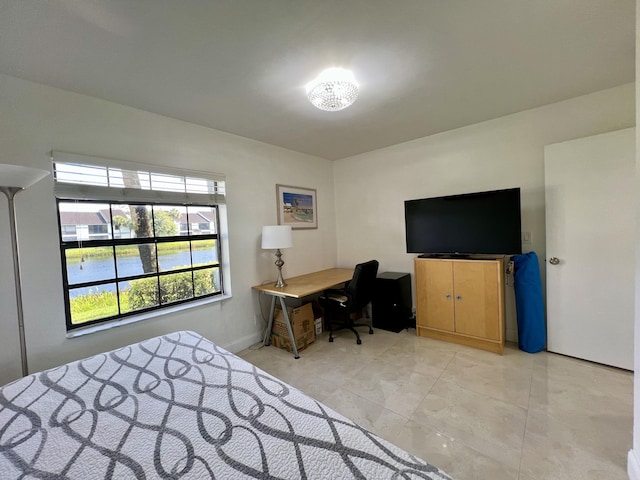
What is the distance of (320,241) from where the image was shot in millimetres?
3953

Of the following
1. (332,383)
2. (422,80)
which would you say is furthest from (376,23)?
(332,383)

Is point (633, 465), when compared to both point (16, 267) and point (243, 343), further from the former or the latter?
point (16, 267)

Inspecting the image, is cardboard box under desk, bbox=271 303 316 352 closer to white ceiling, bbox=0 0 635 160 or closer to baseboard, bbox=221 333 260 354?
baseboard, bbox=221 333 260 354

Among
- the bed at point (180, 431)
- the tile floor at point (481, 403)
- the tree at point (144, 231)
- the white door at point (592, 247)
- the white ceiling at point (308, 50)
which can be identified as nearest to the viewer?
the bed at point (180, 431)

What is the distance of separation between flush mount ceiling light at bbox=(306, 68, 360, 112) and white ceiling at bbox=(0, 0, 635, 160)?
7cm

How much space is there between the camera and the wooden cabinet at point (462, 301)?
8.52ft

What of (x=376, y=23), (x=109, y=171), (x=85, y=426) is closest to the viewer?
(x=85, y=426)

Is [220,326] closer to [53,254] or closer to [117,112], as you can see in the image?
[53,254]

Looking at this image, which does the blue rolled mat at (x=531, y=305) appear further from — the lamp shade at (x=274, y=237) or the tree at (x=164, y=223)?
the tree at (x=164, y=223)

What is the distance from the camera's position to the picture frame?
339 centimetres

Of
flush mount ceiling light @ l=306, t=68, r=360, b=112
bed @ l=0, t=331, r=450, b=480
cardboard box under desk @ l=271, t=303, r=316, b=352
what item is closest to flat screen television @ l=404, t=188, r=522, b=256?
cardboard box under desk @ l=271, t=303, r=316, b=352

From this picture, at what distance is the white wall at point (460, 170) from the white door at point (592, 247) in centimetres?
19

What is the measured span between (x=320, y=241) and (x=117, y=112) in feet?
8.84

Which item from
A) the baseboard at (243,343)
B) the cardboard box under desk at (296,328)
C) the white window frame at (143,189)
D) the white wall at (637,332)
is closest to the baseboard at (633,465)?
the white wall at (637,332)
